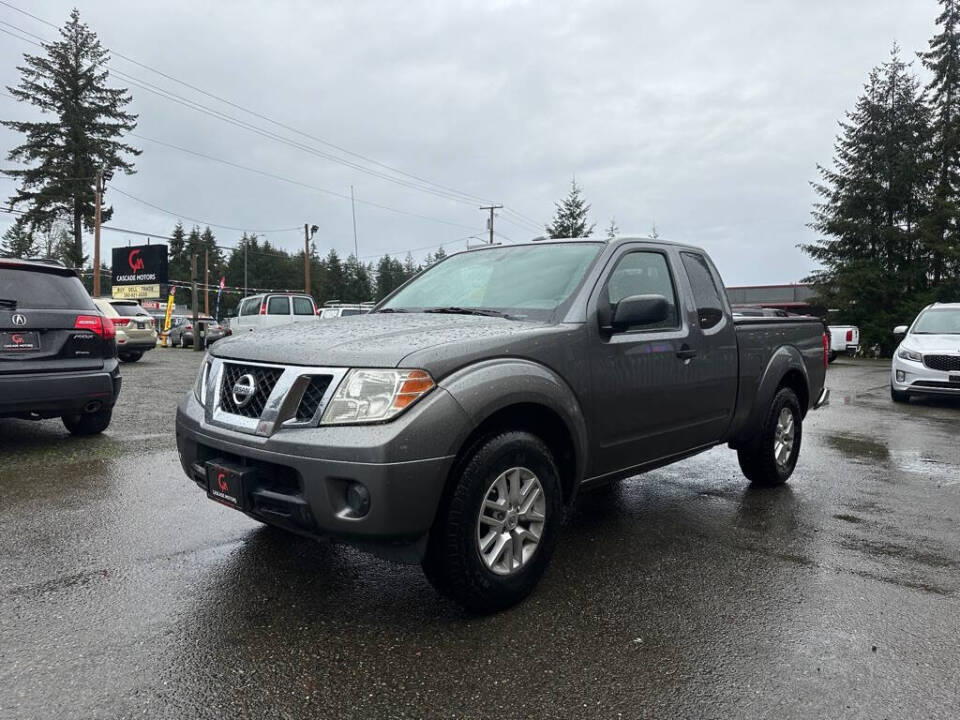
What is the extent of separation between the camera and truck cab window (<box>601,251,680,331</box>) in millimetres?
3779

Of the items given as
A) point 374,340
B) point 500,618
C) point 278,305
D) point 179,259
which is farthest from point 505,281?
point 179,259

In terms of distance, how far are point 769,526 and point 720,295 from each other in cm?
158

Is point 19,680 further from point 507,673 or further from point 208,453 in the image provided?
point 507,673

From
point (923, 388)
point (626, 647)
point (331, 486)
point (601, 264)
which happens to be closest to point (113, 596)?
point (331, 486)

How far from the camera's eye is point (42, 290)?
585cm

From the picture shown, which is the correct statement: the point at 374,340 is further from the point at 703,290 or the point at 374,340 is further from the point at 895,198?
the point at 895,198

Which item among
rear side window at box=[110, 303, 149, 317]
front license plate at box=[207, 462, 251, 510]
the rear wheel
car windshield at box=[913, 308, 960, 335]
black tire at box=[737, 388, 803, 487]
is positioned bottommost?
the rear wheel

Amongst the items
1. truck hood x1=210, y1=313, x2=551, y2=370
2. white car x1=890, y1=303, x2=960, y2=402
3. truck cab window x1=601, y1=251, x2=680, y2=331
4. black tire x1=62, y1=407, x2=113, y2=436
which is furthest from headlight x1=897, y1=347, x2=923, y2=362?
black tire x1=62, y1=407, x2=113, y2=436

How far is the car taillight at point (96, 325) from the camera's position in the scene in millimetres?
6012

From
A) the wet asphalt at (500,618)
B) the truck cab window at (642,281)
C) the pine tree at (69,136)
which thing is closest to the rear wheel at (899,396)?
the wet asphalt at (500,618)

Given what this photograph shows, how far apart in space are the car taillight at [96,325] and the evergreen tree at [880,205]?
29.0 metres

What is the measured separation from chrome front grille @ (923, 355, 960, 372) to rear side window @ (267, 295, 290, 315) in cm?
1691

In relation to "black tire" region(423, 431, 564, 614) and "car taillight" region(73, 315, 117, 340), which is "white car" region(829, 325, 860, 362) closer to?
"car taillight" region(73, 315, 117, 340)

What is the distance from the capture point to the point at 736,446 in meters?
5.10
